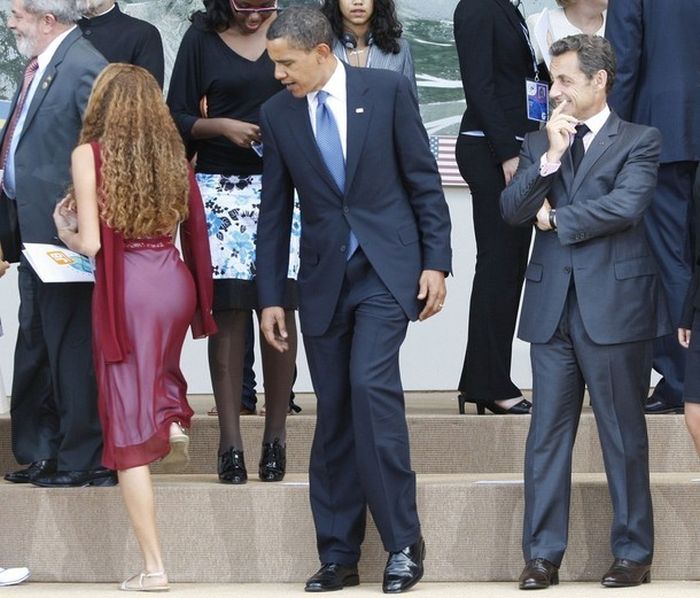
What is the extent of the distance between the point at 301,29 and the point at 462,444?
5.53 ft

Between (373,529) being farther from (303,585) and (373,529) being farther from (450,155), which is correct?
(450,155)

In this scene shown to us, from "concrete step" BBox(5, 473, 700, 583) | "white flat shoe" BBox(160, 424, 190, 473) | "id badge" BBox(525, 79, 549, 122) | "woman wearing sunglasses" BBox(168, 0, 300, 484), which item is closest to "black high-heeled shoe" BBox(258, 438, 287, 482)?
"woman wearing sunglasses" BBox(168, 0, 300, 484)

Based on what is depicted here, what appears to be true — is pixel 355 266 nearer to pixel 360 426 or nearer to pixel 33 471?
pixel 360 426

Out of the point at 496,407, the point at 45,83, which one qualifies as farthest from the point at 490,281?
the point at 45,83

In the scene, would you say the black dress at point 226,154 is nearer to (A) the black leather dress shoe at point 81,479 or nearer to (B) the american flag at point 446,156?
(A) the black leather dress shoe at point 81,479

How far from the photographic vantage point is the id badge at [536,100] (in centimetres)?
617

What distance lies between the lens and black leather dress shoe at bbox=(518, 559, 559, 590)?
510 centimetres

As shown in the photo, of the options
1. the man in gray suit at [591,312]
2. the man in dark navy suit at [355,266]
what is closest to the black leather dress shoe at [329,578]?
the man in dark navy suit at [355,266]

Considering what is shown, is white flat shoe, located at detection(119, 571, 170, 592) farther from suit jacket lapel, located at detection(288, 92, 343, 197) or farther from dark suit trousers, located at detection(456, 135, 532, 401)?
dark suit trousers, located at detection(456, 135, 532, 401)

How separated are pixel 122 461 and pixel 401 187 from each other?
1145 millimetres

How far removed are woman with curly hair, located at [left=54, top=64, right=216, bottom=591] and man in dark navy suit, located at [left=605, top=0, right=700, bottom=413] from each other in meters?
1.67

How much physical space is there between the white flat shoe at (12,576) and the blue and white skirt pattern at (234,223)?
111 cm

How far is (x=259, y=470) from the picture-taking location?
5.75m

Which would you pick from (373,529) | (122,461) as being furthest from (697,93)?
(122,461)
